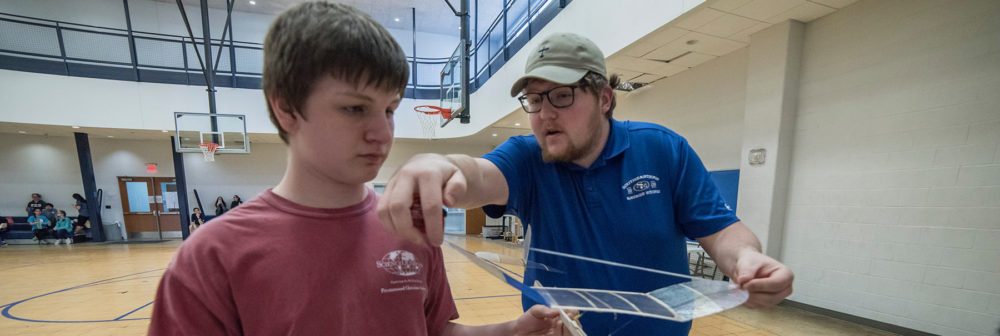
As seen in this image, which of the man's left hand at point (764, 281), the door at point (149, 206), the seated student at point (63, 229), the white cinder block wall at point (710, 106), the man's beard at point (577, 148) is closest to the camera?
the man's left hand at point (764, 281)

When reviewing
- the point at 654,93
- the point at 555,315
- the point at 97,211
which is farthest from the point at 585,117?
the point at 97,211

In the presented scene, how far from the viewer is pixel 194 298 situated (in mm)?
520

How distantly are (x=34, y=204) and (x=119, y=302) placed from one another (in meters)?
8.32

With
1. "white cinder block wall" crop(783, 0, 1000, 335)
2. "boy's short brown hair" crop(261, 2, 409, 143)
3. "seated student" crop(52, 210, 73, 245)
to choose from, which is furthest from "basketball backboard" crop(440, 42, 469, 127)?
"seated student" crop(52, 210, 73, 245)

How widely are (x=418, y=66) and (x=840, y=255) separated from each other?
933 centimetres

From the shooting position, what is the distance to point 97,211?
8.31 meters

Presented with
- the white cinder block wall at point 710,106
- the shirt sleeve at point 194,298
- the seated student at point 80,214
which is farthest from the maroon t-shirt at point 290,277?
the seated student at point 80,214

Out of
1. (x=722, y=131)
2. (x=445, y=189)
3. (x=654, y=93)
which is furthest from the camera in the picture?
(x=654, y=93)

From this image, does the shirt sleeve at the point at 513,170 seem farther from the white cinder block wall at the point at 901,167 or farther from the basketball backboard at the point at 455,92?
the basketball backboard at the point at 455,92

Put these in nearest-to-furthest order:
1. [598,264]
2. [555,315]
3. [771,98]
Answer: [555,315], [598,264], [771,98]

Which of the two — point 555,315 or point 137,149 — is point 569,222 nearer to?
point 555,315

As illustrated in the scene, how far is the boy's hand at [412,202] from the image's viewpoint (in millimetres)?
468

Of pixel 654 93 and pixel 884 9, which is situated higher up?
pixel 884 9

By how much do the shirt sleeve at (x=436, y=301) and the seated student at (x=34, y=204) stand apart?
13279 mm
